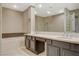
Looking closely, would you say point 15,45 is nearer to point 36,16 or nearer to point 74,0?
point 36,16

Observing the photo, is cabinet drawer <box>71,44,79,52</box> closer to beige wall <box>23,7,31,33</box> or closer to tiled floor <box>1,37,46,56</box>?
tiled floor <box>1,37,46,56</box>

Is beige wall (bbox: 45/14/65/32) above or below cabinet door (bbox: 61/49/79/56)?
above

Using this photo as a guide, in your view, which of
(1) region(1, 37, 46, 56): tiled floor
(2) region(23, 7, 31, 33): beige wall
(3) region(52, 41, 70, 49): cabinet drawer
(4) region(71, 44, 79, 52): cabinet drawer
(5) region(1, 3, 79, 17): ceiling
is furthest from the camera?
(2) region(23, 7, 31, 33): beige wall

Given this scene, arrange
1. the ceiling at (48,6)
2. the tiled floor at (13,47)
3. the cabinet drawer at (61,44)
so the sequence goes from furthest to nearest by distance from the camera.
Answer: the tiled floor at (13,47) → the ceiling at (48,6) → the cabinet drawer at (61,44)

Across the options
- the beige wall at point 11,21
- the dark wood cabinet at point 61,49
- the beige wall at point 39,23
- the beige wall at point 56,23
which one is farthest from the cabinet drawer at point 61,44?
the beige wall at point 11,21

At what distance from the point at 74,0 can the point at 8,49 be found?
1.71m

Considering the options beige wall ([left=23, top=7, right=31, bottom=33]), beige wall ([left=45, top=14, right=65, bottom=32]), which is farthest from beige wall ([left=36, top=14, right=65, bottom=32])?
beige wall ([left=23, top=7, right=31, bottom=33])

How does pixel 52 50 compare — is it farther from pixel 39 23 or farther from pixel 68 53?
pixel 39 23

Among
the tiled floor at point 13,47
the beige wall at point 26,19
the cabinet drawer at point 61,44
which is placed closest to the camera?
the cabinet drawer at point 61,44

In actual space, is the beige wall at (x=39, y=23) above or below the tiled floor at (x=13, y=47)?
above

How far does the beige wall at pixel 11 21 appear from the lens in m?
1.97

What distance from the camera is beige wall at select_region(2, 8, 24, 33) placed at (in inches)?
77.7

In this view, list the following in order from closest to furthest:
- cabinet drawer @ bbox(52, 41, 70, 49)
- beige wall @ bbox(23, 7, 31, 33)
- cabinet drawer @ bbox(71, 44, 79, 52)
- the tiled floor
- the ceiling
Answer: cabinet drawer @ bbox(71, 44, 79, 52)
cabinet drawer @ bbox(52, 41, 70, 49)
the ceiling
the tiled floor
beige wall @ bbox(23, 7, 31, 33)

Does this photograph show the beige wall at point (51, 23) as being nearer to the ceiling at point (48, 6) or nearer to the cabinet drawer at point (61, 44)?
the ceiling at point (48, 6)
